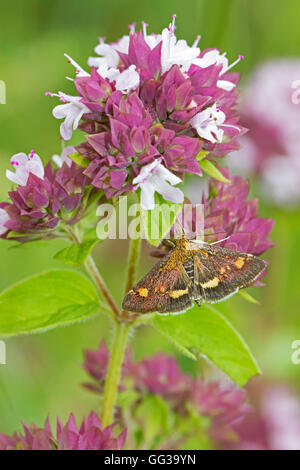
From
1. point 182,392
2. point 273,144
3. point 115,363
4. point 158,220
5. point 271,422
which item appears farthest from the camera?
point 273,144

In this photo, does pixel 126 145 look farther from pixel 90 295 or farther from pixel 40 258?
pixel 40 258

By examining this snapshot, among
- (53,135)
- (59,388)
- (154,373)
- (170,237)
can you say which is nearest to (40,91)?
(53,135)

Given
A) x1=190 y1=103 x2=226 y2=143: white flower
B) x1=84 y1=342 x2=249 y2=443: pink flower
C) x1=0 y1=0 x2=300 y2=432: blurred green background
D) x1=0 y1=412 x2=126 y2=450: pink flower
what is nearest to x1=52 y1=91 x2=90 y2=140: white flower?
x1=190 y1=103 x2=226 y2=143: white flower

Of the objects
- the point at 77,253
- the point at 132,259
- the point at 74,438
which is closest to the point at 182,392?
the point at 74,438

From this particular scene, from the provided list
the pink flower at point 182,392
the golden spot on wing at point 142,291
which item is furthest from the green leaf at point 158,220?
the pink flower at point 182,392

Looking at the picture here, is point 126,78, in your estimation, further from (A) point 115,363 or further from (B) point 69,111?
(A) point 115,363

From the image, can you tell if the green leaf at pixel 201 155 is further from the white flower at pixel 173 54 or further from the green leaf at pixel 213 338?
the green leaf at pixel 213 338
